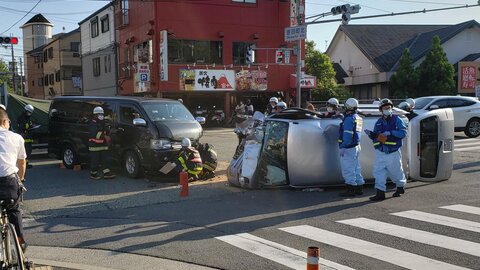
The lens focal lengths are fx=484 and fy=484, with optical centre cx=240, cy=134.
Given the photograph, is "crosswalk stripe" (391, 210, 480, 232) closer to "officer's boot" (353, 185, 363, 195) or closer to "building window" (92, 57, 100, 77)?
"officer's boot" (353, 185, 363, 195)

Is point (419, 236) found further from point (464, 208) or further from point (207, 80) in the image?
point (207, 80)

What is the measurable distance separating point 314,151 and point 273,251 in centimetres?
397

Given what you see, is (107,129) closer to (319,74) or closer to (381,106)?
(381,106)

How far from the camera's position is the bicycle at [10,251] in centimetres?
445

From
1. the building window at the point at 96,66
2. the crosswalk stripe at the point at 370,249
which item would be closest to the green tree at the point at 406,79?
the building window at the point at 96,66

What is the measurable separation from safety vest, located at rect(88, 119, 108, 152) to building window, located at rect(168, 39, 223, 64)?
20.4 metres

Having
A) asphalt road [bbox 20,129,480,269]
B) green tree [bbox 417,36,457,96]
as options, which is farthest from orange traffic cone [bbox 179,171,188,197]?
green tree [bbox 417,36,457,96]

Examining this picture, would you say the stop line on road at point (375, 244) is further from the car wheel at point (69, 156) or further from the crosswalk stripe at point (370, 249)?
the car wheel at point (69, 156)

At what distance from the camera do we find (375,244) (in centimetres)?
613

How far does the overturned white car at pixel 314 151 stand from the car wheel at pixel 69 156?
18.0ft

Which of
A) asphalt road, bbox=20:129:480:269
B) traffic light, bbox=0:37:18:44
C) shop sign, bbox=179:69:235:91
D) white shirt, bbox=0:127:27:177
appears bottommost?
asphalt road, bbox=20:129:480:269

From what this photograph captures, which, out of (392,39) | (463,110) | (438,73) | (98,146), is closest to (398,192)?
(98,146)

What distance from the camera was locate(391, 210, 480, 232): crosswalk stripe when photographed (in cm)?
684

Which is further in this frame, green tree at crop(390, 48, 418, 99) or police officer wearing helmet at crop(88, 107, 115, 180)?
green tree at crop(390, 48, 418, 99)
